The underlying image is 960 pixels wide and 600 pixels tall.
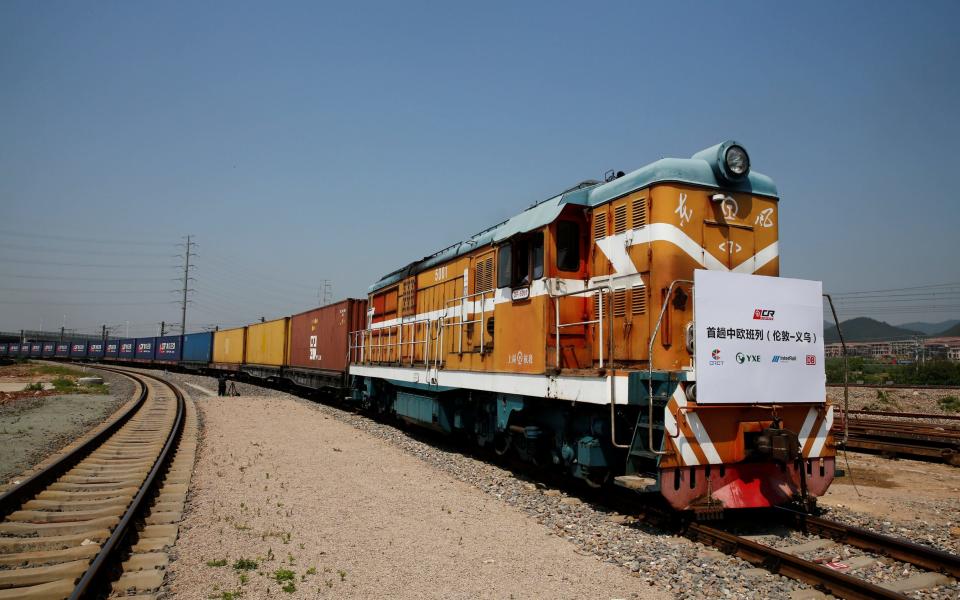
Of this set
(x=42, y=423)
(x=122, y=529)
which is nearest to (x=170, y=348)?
(x=42, y=423)

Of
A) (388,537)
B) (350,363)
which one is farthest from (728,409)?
(350,363)

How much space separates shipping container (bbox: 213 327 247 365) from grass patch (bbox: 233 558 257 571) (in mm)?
28713

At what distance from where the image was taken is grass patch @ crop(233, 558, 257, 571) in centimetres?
490

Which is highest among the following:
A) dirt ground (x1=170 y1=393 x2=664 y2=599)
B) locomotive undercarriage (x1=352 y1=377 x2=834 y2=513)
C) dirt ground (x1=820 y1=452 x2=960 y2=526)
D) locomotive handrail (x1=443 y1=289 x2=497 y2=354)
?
locomotive handrail (x1=443 y1=289 x2=497 y2=354)

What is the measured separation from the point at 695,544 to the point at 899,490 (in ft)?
15.7

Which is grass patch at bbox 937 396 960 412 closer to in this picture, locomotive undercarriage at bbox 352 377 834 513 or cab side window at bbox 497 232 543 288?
locomotive undercarriage at bbox 352 377 834 513

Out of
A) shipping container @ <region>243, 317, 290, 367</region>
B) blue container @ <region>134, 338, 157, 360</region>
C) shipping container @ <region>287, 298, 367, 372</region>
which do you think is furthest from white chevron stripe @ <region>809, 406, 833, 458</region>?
blue container @ <region>134, 338, 157, 360</region>

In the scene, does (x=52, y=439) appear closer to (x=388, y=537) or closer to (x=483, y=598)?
(x=388, y=537)

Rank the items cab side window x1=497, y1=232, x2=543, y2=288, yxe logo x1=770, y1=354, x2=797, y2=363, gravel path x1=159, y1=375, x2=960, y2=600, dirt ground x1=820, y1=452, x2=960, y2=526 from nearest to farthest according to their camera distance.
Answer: gravel path x1=159, y1=375, x2=960, y2=600
yxe logo x1=770, y1=354, x2=797, y2=363
dirt ground x1=820, y1=452, x2=960, y2=526
cab side window x1=497, y1=232, x2=543, y2=288

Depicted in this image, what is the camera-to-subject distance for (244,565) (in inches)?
194

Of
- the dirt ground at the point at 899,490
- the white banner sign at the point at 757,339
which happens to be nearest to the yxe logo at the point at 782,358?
the white banner sign at the point at 757,339

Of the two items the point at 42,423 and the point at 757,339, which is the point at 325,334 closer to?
the point at 42,423

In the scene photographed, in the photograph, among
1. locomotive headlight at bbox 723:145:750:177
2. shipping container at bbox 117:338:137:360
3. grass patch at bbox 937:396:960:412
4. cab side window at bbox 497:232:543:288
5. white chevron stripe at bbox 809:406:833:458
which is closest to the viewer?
white chevron stripe at bbox 809:406:833:458

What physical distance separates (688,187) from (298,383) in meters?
19.0
